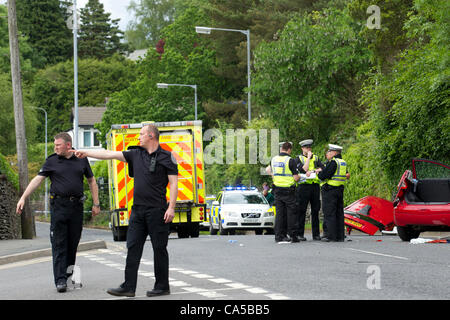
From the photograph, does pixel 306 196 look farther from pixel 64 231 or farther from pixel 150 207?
pixel 150 207

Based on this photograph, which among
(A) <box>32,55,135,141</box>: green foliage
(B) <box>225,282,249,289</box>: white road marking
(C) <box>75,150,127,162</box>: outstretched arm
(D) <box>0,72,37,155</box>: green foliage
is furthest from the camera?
(A) <box>32,55,135,141</box>: green foliage

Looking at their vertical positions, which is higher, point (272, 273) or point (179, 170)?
point (179, 170)

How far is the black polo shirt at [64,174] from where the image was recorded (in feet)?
34.6

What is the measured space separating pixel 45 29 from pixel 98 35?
704 centimetres

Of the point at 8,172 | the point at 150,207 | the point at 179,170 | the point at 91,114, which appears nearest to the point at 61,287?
the point at 150,207

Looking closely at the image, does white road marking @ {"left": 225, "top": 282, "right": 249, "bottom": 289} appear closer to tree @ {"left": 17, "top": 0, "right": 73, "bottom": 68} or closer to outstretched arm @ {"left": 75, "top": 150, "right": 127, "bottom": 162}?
outstretched arm @ {"left": 75, "top": 150, "right": 127, "bottom": 162}

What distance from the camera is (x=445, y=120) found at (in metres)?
20.7

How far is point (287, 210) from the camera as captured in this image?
1664 centimetres

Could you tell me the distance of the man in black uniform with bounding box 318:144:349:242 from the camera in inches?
666

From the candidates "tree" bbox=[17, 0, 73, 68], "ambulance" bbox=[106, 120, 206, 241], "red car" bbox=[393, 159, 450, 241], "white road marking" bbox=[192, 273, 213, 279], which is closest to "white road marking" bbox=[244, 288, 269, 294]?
"white road marking" bbox=[192, 273, 213, 279]

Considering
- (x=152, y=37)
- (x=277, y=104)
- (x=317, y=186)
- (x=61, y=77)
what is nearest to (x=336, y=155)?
(x=317, y=186)

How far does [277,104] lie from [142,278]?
85.6 feet

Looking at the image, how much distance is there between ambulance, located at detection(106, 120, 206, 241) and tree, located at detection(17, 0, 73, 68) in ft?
240
